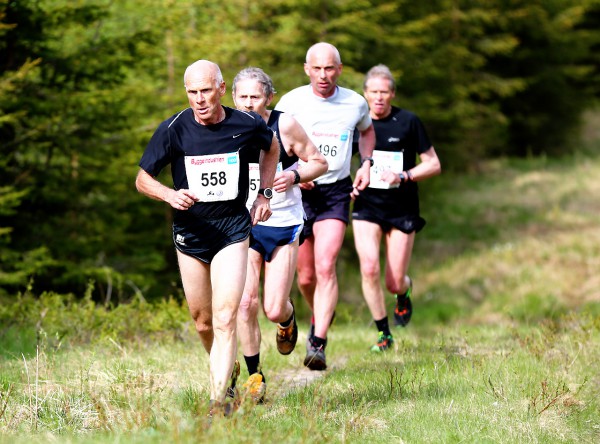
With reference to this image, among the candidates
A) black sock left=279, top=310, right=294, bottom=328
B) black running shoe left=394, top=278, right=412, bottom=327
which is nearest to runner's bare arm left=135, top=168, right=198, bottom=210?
black sock left=279, top=310, right=294, bottom=328

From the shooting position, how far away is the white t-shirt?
804 cm

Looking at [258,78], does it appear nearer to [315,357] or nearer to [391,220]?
[315,357]

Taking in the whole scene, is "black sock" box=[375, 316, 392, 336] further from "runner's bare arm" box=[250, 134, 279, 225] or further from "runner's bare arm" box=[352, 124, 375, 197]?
"runner's bare arm" box=[250, 134, 279, 225]

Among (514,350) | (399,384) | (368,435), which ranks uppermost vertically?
(368,435)

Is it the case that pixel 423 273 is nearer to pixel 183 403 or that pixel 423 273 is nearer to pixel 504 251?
pixel 504 251

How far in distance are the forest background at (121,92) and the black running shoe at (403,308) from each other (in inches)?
132

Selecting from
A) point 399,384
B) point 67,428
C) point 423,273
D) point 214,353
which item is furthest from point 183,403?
point 423,273

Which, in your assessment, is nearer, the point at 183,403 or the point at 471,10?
the point at 183,403

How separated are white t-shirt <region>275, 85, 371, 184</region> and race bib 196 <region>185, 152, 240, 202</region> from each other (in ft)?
7.80

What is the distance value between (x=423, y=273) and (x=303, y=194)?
14743 millimetres

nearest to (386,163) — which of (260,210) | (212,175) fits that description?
(260,210)

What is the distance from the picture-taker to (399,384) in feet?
20.5

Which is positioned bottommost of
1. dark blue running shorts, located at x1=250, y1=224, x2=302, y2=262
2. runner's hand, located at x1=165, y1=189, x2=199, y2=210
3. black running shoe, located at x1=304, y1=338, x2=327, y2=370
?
black running shoe, located at x1=304, y1=338, x2=327, y2=370

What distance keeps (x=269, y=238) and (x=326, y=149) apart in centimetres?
141
